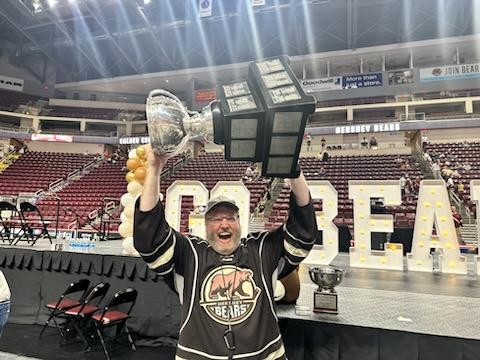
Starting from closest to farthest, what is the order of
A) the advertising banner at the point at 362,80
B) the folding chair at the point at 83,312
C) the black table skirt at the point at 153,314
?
A: the black table skirt at the point at 153,314
the folding chair at the point at 83,312
the advertising banner at the point at 362,80

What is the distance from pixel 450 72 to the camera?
14.2m

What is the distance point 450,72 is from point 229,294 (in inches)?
654

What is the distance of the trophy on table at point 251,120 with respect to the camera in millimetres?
1003

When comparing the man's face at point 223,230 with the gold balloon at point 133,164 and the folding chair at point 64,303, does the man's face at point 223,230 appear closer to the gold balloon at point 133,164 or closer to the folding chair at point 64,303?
the folding chair at point 64,303

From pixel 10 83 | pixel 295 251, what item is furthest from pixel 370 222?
pixel 10 83

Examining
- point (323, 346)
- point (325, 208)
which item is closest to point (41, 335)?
point (323, 346)

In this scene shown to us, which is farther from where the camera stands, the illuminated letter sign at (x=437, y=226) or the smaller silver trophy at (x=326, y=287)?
the illuminated letter sign at (x=437, y=226)

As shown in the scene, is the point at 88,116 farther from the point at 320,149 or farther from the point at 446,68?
the point at 446,68

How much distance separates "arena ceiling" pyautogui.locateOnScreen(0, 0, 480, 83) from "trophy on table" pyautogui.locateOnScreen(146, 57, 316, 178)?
13075mm

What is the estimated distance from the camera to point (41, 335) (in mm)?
3314

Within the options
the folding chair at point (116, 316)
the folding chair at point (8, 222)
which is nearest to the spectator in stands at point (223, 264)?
the folding chair at point (116, 316)

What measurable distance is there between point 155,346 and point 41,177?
14.5 meters

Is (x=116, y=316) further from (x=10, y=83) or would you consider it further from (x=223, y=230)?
(x=10, y=83)

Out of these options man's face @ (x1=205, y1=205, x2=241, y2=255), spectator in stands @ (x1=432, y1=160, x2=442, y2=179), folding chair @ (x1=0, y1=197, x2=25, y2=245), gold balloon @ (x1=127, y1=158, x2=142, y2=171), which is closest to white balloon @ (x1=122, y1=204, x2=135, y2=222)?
gold balloon @ (x1=127, y1=158, x2=142, y2=171)
